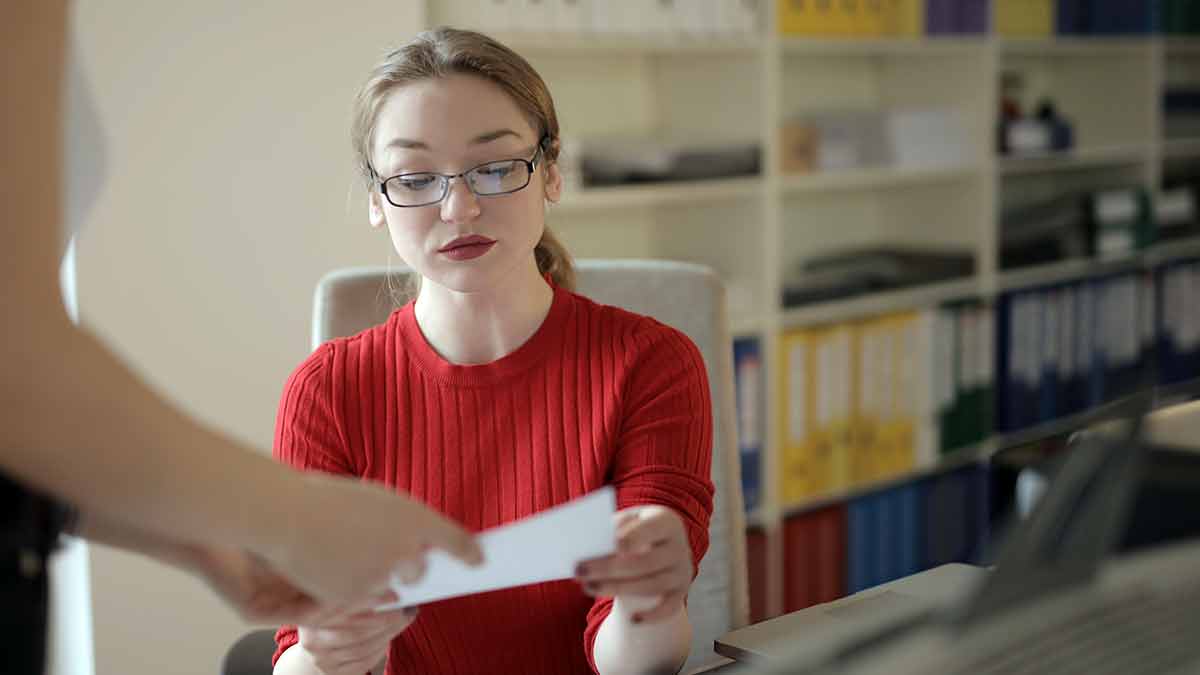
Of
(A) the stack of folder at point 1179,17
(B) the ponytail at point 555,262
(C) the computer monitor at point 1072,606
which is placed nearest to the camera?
(C) the computer monitor at point 1072,606

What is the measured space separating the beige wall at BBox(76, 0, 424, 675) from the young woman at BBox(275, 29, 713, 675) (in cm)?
73

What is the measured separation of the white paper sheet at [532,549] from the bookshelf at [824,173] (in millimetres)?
1526

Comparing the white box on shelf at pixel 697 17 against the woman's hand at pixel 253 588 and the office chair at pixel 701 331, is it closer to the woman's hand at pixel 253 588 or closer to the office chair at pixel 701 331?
the office chair at pixel 701 331

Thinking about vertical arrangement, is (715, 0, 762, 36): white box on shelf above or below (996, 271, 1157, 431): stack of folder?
above

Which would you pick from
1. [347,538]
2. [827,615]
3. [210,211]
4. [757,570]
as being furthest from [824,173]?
[347,538]

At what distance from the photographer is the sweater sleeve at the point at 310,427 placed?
1.29m

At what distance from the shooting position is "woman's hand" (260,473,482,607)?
2.23ft

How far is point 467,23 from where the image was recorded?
7.41 ft

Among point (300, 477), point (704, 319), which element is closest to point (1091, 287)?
point (704, 319)

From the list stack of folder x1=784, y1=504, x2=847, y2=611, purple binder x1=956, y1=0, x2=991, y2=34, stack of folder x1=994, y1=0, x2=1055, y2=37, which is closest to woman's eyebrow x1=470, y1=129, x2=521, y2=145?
stack of folder x1=784, y1=504, x2=847, y2=611

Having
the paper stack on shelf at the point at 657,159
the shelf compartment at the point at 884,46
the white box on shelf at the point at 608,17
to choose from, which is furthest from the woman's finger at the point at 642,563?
the shelf compartment at the point at 884,46

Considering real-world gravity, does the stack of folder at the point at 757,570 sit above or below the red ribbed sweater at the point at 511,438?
below

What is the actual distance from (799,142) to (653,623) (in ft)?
6.60

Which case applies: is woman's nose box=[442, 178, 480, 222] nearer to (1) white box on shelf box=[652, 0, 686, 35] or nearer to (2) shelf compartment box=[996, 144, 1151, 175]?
(1) white box on shelf box=[652, 0, 686, 35]
